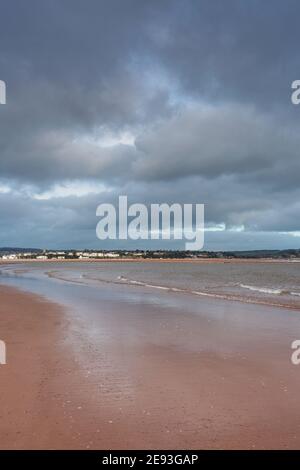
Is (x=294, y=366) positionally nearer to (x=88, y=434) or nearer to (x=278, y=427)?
(x=278, y=427)

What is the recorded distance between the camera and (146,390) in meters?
7.29

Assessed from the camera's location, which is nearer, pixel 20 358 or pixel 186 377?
pixel 186 377

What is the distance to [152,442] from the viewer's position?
5.30m

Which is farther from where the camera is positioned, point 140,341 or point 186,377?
point 140,341

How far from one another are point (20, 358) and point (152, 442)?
4.93 metres

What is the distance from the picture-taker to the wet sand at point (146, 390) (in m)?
5.46

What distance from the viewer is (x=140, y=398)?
6.88 m

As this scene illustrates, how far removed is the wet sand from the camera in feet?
17.9

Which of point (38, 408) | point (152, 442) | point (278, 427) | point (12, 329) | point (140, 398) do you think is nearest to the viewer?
point (152, 442)
